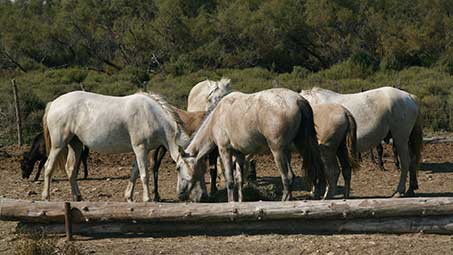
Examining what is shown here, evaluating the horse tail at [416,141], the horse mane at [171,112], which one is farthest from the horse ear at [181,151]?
the horse tail at [416,141]

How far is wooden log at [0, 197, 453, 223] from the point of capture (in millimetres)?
7645

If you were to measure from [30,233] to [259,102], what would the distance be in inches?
130

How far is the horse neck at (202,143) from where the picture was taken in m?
9.55

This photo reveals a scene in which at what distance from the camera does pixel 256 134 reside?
897cm

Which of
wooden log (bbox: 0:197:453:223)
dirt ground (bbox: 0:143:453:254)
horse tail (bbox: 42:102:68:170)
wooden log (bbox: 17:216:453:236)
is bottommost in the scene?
dirt ground (bbox: 0:143:453:254)

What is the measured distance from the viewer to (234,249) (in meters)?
7.46

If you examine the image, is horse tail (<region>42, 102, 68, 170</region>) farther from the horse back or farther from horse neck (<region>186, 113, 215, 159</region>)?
the horse back

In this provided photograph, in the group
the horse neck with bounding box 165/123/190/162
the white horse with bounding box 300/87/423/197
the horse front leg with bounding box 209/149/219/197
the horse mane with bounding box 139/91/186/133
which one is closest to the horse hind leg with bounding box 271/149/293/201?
the horse neck with bounding box 165/123/190/162

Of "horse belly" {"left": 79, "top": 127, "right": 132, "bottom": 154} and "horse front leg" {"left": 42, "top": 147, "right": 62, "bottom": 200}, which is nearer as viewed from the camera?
"horse belly" {"left": 79, "top": 127, "right": 132, "bottom": 154}

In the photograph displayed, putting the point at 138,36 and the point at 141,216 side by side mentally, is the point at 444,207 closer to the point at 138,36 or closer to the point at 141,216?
the point at 141,216

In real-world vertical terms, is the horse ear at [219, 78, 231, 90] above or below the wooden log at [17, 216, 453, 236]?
above

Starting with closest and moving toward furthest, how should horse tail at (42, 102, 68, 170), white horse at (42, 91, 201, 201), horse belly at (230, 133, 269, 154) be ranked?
horse belly at (230, 133, 269, 154) → white horse at (42, 91, 201, 201) → horse tail at (42, 102, 68, 170)

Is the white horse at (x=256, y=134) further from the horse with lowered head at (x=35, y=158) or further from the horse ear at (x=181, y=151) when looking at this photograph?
the horse with lowered head at (x=35, y=158)

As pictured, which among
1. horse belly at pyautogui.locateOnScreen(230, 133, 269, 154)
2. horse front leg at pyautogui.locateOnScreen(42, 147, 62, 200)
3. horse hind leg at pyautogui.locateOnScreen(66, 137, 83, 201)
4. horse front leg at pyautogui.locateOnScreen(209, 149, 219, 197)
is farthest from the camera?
horse front leg at pyautogui.locateOnScreen(209, 149, 219, 197)
